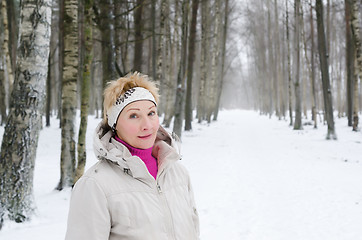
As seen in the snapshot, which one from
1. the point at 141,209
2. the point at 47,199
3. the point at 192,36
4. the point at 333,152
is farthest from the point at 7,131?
the point at 192,36

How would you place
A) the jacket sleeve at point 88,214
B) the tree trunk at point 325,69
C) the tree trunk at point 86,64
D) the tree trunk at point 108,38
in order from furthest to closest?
the tree trunk at point 325,69 < the tree trunk at point 108,38 < the tree trunk at point 86,64 < the jacket sleeve at point 88,214

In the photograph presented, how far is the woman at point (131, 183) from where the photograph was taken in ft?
4.42

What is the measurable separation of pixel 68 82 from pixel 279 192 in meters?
4.21

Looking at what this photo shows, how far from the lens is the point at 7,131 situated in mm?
3664

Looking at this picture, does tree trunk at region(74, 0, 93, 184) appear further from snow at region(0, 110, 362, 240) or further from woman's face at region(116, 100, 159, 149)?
woman's face at region(116, 100, 159, 149)

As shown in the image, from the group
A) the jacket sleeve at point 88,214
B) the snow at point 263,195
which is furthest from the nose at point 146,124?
the snow at point 263,195

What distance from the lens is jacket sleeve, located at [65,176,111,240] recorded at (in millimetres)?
1307

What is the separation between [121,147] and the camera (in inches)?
60.2

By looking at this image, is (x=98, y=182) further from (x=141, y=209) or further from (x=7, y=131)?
(x=7, y=131)

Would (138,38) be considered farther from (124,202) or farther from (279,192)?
(124,202)

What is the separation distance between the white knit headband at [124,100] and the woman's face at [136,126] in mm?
19

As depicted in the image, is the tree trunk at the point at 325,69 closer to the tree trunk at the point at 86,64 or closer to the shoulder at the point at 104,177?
the tree trunk at the point at 86,64

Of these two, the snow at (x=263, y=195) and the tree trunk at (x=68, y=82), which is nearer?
the snow at (x=263, y=195)

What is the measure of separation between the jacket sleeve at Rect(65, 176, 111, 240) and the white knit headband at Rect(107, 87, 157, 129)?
0.37m
